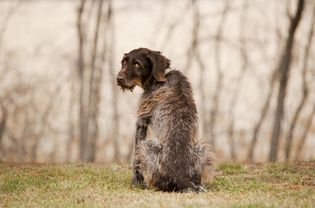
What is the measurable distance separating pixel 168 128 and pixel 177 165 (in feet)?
2.27

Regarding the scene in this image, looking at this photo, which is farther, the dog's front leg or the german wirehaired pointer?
the dog's front leg

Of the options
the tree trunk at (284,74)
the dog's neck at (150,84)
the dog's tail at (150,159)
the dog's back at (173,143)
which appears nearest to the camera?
the dog's back at (173,143)

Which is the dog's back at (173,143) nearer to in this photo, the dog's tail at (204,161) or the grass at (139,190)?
the dog's tail at (204,161)

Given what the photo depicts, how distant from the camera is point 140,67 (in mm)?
11492

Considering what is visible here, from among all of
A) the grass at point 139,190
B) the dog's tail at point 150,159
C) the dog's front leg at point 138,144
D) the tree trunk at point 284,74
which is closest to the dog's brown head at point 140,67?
the dog's front leg at point 138,144

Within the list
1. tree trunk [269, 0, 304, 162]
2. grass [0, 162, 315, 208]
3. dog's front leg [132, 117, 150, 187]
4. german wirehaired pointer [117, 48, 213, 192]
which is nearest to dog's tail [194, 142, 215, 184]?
german wirehaired pointer [117, 48, 213, 192]

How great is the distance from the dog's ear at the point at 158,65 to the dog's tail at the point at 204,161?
1407mm

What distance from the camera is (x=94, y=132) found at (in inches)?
1220

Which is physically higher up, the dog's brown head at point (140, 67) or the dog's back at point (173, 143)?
the dog's brown head at point (140, 67)

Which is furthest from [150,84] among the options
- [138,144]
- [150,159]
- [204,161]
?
[204,161]

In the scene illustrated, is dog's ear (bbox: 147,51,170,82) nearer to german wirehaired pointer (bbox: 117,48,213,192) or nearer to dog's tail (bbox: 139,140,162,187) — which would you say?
german wirehaired pointer (bbox: 117,48,213,192)

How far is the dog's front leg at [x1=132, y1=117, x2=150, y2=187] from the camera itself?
11.4 metres

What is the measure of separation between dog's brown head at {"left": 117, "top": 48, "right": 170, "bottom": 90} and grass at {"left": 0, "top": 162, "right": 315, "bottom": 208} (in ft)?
6.35

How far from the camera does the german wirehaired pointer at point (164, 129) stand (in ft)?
35.6
